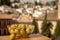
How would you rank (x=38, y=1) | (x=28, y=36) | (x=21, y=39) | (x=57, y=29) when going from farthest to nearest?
(x=38, y=1) → (x=57, y=29) → (x=28, y=36) → (x=21, y=39)

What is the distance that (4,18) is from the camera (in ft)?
18.9

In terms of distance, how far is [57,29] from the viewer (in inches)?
216

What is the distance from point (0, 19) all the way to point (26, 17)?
0.69 m

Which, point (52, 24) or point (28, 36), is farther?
point (52, 24)

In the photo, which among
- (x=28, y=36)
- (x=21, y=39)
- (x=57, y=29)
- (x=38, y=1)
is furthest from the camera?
(x=38, y=1)

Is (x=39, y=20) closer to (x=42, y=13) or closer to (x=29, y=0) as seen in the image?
(x=42, y=13)

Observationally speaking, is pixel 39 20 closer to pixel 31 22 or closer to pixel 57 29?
pixel 31 22

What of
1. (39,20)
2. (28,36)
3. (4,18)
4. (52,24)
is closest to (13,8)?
(4,18)

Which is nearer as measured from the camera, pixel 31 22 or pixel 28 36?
pixel 28 36

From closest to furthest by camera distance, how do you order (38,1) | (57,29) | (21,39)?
(21,39) < (57,29) < (38,1)

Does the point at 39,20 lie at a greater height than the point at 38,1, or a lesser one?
lesser

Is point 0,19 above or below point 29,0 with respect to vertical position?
below

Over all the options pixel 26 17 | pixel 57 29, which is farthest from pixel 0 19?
pixel 57 29

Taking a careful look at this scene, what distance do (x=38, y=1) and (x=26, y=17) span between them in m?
0.54
